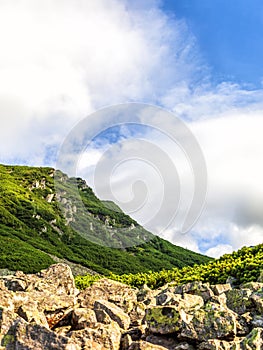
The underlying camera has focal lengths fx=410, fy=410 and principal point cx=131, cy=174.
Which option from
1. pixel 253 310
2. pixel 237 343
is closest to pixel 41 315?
pixel 237 343

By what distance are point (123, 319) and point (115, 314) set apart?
10.1 inches

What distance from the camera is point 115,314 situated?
11273 millimetres

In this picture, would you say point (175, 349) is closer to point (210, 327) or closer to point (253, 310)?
point (210, 327)

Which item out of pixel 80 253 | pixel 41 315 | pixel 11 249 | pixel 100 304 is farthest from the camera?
pixel 80 253

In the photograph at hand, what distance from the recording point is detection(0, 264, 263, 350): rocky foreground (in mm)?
8742

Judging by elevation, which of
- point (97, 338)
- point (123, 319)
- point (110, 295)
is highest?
point (110, 295)

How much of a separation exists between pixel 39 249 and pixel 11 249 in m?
21.7

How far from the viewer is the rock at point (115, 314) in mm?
11102

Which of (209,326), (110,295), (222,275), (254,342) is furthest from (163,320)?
(222,275)

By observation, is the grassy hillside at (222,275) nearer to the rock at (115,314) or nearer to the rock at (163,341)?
the rock at (115,314)

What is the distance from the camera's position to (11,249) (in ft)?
463

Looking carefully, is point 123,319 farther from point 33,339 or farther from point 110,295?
point 33,339

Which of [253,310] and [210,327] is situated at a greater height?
[253,310]

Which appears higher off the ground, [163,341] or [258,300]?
[258,300]
